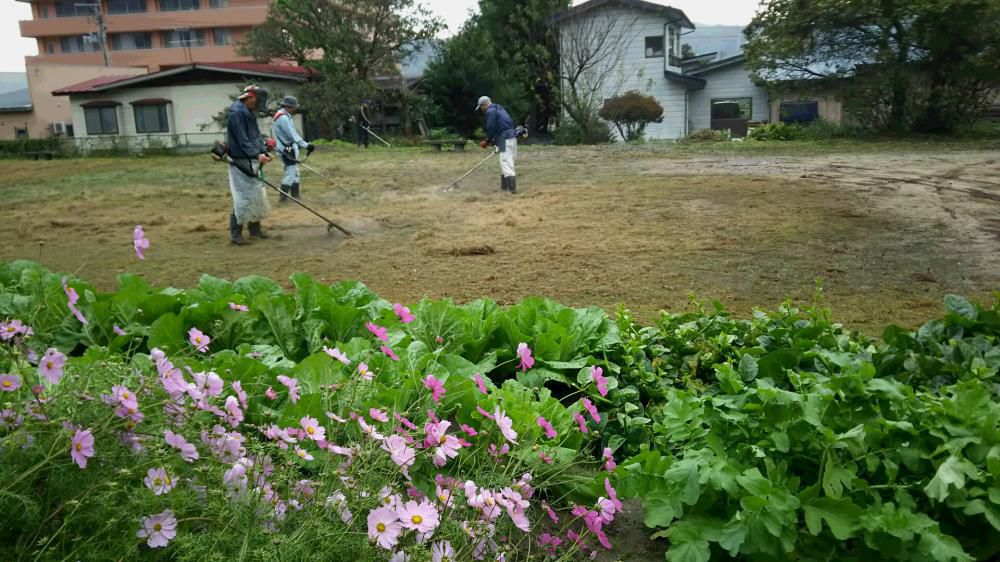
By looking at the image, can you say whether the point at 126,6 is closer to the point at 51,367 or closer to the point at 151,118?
the point at 151,118

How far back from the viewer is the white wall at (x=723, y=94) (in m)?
36.5

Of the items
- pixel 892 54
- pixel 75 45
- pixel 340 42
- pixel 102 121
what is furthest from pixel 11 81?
pixel 892 54

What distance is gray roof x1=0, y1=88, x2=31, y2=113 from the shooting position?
50.3 m

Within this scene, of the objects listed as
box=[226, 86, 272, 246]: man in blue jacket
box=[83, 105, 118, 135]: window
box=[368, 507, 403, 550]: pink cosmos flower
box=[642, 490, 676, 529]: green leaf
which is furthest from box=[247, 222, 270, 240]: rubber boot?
box=[83, 105, 118, 135]: window

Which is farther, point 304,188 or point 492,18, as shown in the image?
point 492,18

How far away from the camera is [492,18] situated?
34.4m

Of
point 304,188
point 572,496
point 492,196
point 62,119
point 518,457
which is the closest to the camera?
point 518,457

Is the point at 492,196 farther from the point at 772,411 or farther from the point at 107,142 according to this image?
the point at 107,142

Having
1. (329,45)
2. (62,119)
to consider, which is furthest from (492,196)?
(62,119)

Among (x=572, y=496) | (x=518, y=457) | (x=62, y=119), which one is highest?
(x=62, y=119)

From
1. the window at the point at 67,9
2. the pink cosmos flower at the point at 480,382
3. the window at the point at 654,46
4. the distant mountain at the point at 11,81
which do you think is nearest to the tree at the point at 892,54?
the window at the point at 654,46

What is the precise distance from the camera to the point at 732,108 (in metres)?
37.0

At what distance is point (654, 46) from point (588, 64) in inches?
262

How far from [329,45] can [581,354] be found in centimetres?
3162
